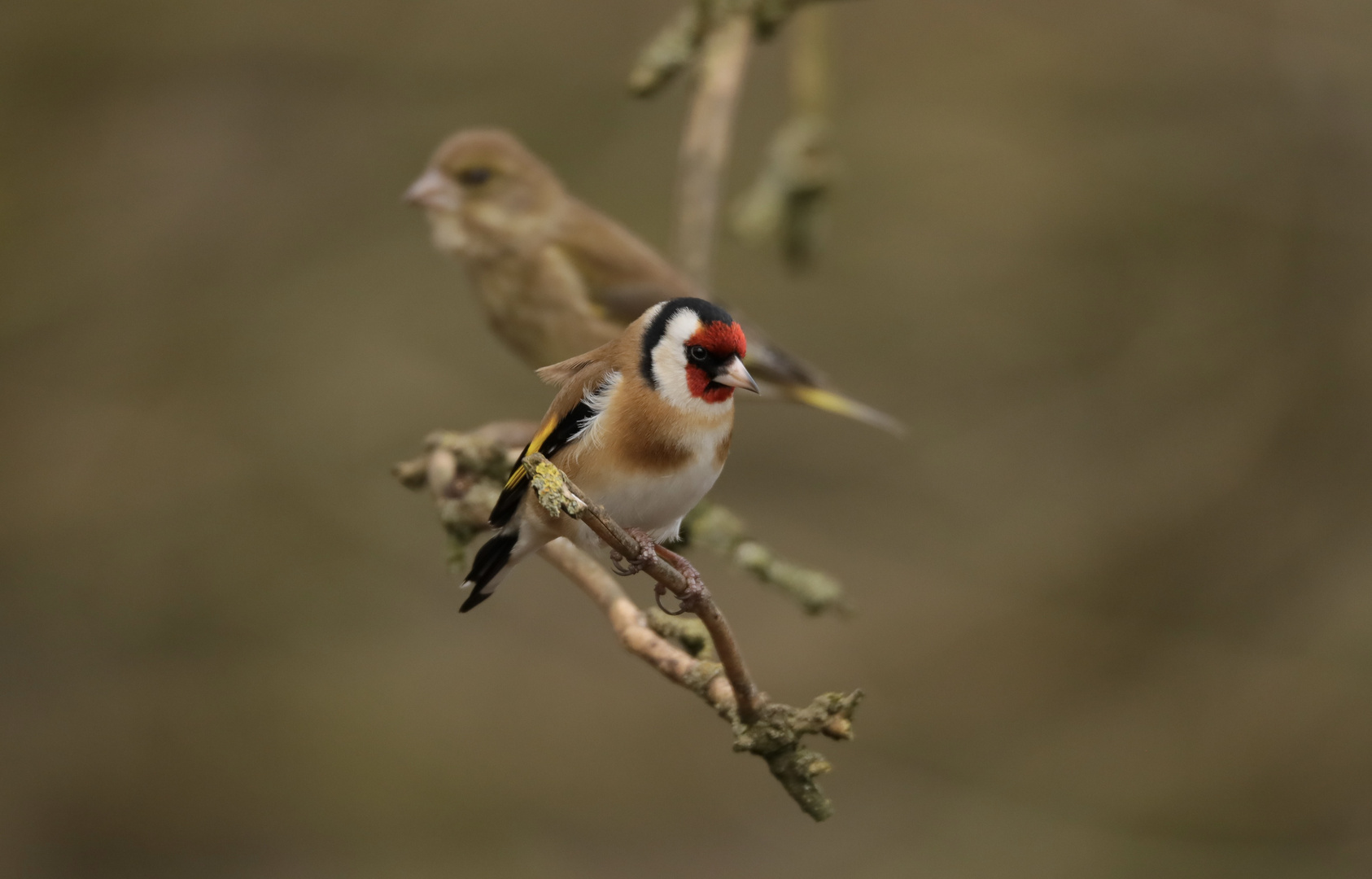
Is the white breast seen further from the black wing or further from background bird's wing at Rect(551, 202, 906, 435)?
background bird's wing at Rect(551, 202, 906, 435)

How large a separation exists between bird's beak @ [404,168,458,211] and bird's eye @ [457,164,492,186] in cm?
5

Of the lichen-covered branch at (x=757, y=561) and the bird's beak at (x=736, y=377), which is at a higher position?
the lichen-covered branch at (x=757, y=561)

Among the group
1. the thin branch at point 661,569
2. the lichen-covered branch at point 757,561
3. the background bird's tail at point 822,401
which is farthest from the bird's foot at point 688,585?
the background bird's tail at point 822,401

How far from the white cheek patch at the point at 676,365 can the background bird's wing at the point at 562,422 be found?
121 millimetres

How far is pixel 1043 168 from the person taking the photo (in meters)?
7.89

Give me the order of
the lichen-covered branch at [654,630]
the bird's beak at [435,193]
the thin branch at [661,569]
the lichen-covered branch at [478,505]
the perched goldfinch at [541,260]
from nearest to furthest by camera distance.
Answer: the thin branch at [661,569]
the lichen-covered branch at [654,630]
the lichen-covered branch at [478,505]
the perched goldfinch at [541,260]
the bird's beak at [435,193]

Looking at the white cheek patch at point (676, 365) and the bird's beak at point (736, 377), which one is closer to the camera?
the bird's beak at point (736, 377)

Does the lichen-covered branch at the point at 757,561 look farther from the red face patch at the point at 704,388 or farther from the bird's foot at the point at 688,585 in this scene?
the red face patch at the point at 704,388

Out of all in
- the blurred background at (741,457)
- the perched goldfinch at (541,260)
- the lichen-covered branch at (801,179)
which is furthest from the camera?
the blurred background at (741,457)

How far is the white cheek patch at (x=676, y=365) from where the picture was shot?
6.34 feet

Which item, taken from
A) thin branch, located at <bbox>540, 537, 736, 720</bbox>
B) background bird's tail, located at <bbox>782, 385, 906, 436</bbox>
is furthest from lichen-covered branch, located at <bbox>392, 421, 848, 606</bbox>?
background bird's tail, located at <bbox>782, 385, 906, 436</bbox>

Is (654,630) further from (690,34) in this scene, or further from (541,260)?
(541,260)

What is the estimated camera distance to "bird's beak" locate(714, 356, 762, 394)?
180 centimetres

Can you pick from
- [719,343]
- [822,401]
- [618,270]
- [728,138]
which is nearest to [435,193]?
[618,270]
